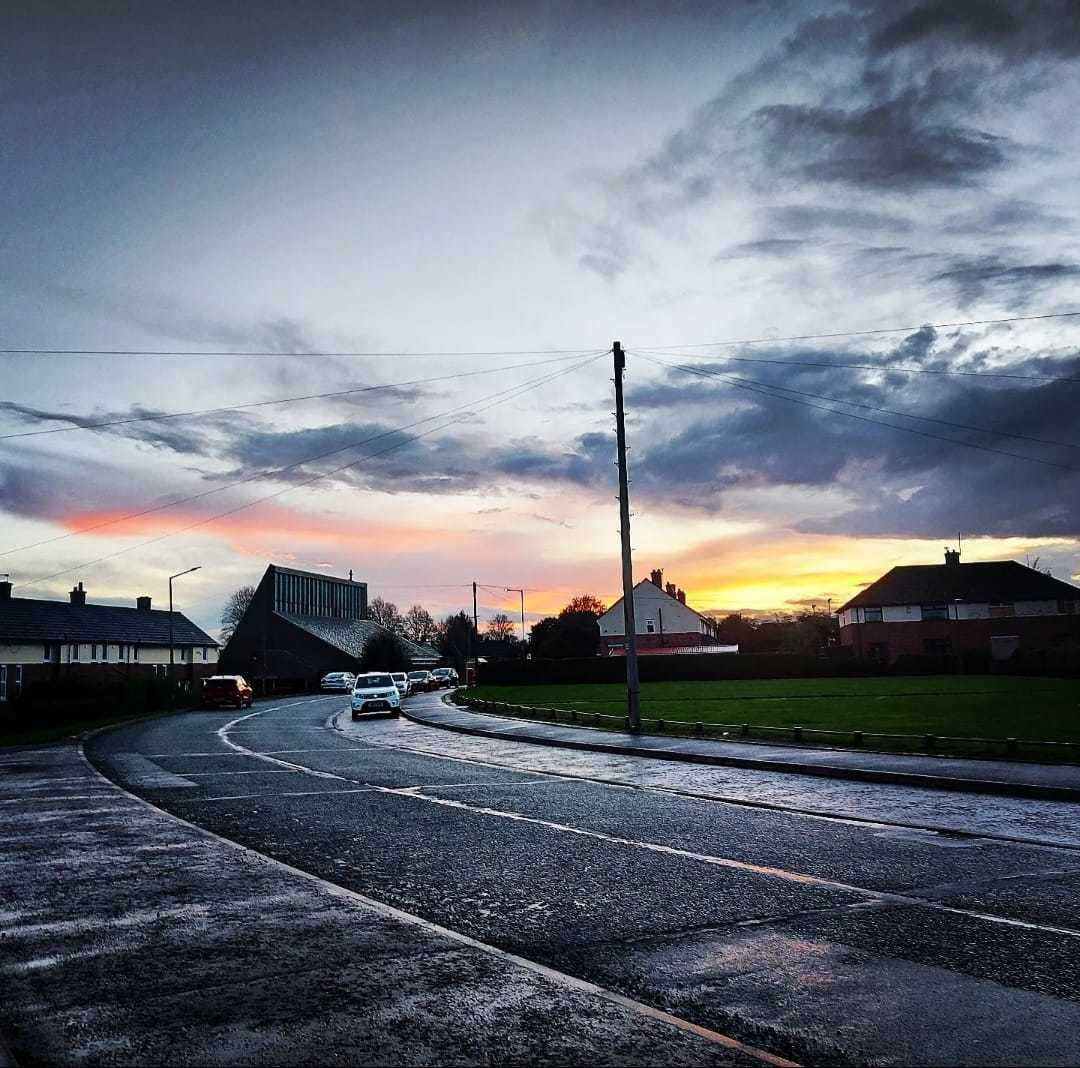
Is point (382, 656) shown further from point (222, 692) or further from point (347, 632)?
point (222, 692)

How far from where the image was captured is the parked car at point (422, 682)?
2796 inches

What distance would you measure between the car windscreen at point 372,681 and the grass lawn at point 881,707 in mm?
6082

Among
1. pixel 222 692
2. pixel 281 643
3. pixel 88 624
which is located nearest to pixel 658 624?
pixel 281 643

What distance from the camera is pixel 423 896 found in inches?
316

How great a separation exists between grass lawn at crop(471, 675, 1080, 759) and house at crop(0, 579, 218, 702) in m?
35.4

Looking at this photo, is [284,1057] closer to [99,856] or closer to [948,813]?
[99,856]

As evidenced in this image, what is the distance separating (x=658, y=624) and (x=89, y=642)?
56.3 m

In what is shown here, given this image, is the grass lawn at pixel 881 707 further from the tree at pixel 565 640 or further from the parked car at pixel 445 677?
the tree at pixel 565 640

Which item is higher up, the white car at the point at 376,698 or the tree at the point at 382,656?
the tree at the point at 382,656

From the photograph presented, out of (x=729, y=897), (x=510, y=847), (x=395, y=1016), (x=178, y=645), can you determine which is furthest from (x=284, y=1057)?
(x=178, y=645)

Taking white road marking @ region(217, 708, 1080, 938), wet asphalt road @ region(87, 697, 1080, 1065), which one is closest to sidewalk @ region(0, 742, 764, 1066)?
wet asphalt road @ region(87, 697, 1080, 1065)

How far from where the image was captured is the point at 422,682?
72812 millimetres

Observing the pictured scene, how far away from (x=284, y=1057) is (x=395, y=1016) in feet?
2.29

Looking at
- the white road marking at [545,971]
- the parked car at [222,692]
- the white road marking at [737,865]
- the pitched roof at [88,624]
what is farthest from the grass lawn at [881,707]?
the pitched roof at [88,624]
